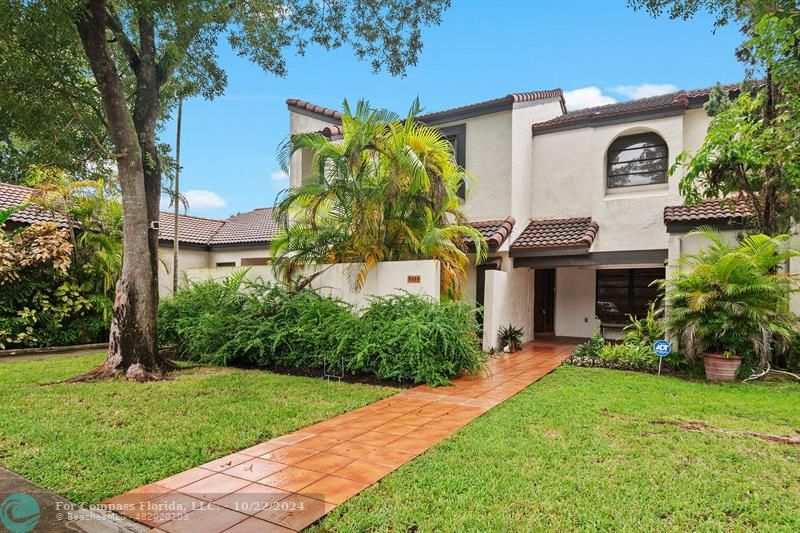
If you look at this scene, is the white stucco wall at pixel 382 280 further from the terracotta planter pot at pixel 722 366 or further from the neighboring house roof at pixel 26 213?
the neighboring house roof at pixel 26 213

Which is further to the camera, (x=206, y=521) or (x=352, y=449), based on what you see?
(x=352, y=449)

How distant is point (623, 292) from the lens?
16.0 meters

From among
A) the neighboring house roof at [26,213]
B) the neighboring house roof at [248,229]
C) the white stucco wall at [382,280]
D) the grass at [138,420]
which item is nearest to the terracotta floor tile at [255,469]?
the grass at [138,420]

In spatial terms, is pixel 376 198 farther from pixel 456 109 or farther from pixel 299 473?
pixel 299 473

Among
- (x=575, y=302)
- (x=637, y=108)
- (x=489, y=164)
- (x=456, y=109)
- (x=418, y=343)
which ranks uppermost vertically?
(x=456, y=109)

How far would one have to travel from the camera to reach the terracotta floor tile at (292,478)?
13.7 feet

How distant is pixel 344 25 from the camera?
33.6 feet

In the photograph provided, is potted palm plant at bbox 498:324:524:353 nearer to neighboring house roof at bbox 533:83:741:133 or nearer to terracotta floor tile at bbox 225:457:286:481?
neighboring house roof at bbox 533:83:741:133

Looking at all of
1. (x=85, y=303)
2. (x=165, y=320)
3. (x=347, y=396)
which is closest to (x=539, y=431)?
(x=347, y=396)

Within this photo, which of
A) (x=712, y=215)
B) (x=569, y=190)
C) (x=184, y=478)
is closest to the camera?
(x=184, y=478)

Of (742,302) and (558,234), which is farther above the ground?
(558,234)

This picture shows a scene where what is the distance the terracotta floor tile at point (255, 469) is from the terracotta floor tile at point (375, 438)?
42.0 inches

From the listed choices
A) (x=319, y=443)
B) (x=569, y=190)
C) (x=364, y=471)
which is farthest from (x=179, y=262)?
(x=364, y=471)

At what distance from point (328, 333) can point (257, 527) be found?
6.09 metres
